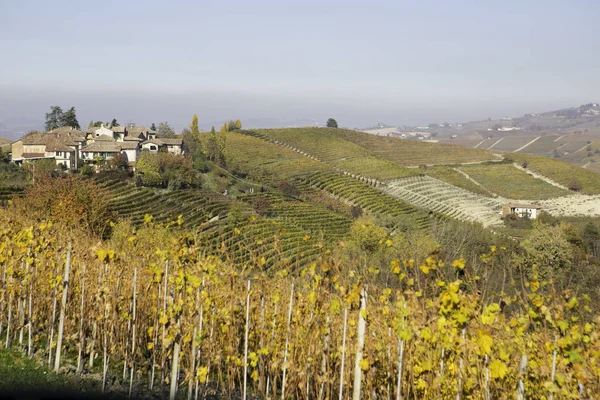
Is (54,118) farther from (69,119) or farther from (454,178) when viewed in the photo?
(454,178)

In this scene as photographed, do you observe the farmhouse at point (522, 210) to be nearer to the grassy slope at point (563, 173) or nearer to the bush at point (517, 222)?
the bush at point (517, 222)

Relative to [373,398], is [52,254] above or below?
above

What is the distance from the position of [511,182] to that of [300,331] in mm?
70100

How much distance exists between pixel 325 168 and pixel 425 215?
18.0 metres

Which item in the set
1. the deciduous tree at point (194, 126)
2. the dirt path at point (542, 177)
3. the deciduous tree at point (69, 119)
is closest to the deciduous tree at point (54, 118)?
the deciduous tree at point (69, 119)

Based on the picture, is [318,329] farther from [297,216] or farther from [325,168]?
[325,168]

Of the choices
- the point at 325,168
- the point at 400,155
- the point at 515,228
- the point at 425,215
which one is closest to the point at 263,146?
the point at 325,168

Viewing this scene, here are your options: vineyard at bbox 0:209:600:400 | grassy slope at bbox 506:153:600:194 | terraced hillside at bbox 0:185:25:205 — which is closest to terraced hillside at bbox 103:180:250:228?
terraced hillside at bbox 0:185:25:205

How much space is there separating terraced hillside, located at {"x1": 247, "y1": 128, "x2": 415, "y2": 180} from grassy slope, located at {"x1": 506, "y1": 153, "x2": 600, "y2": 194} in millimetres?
21173

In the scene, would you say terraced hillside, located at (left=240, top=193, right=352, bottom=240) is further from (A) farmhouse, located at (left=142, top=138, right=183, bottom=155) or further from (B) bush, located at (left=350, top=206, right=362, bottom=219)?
(A) farmhouse, located at (left=142, top=138, right=183, bottom=155)

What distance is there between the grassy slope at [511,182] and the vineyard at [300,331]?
62.2m

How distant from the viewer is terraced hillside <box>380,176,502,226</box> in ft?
171

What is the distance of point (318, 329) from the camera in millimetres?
4820

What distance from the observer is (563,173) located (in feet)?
242
